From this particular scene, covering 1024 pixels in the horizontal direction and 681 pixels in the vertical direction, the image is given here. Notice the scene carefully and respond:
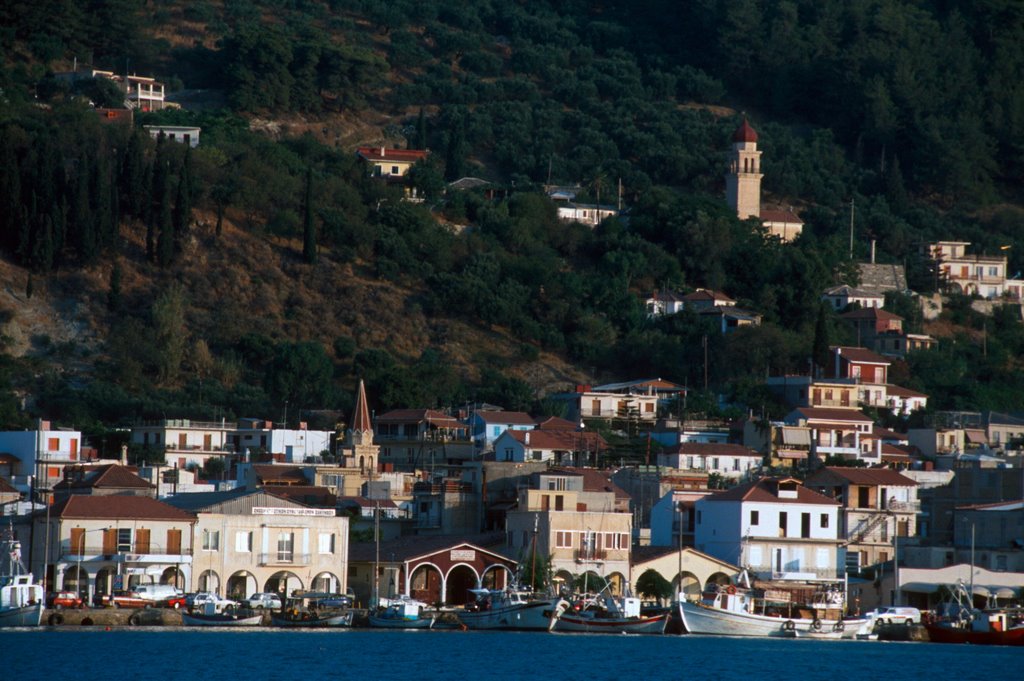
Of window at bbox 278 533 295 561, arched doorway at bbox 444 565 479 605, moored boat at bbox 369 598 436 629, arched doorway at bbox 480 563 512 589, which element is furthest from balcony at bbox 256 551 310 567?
arched doorway at bbox 480 563 512 589

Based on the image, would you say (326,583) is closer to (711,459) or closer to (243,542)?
(243,542)

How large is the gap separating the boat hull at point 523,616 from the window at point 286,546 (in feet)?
23.5

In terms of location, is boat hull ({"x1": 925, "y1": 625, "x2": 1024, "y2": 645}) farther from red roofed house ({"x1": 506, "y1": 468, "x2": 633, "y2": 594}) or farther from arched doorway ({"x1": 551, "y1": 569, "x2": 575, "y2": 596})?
arched doorway ({"x1": 551, "y1": 569, "x2": 575, "y2": 596})

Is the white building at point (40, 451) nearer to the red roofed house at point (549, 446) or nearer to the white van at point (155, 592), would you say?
the red roofed house at point (549, 446)

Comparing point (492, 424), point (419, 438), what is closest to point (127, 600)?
point (419, 438)

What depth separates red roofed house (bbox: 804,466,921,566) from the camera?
94.6 meters

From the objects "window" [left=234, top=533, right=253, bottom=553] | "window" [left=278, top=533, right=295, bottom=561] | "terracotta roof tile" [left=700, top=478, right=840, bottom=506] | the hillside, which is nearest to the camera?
"window" [left=234, top=533, right=253, bottom=553]

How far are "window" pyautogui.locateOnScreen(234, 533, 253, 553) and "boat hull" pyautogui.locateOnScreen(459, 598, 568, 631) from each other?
858 centimetres

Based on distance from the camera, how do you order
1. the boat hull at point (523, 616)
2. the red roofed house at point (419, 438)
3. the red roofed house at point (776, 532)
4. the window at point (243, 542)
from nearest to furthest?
1. the boat hull at point (523, 616)
2. the window at point (243, 542)
3. the red roofed house at point (776, 532)
4. the red roofed house at point (419, 438)

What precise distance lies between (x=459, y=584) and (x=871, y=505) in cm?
2167

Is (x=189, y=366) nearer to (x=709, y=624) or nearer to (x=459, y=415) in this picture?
(x=459, y=415)

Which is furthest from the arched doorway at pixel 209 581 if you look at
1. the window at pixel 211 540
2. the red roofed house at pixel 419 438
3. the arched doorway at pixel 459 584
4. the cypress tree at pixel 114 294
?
the cypress tree at pixel 114 294

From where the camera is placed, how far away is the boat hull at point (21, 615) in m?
74.8

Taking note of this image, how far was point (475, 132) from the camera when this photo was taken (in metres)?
164
